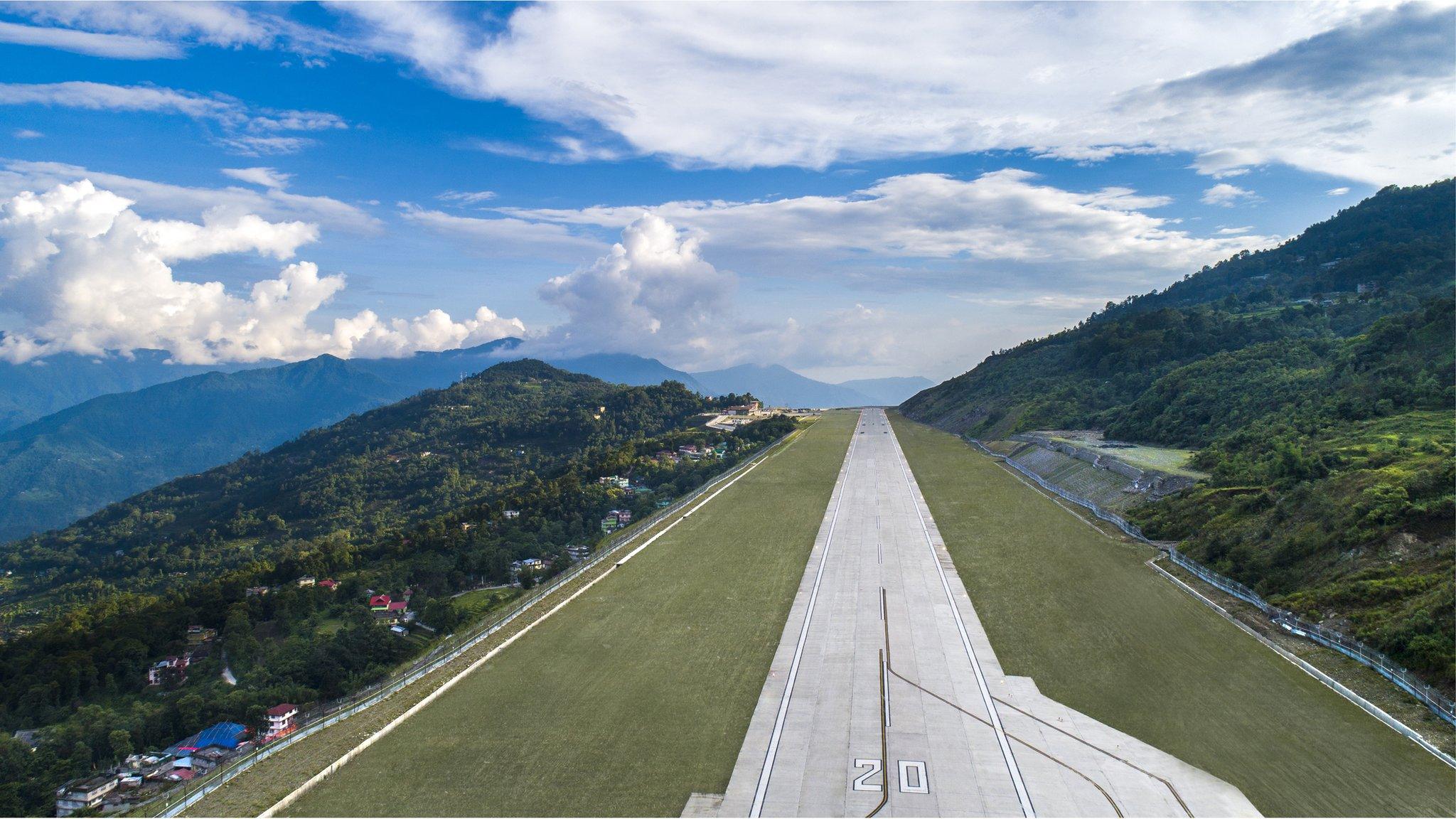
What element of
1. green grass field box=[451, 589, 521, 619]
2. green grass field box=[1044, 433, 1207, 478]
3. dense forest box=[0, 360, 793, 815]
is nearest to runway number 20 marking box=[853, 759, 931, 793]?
dense forest box=[0, 360, 793, 815]

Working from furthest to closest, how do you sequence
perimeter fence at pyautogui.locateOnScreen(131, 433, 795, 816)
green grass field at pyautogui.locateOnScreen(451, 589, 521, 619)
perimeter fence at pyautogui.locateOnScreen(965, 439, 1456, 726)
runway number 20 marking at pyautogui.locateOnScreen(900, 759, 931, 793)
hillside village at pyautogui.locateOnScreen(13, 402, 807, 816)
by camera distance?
green grass field at pyautogui.locateOnScreen(451, 589, 521, 619), hillside village at pyautogui.locateOnScreen(13, 402, 807, 816), perimeter fence at pyautogui.locateOnScreen(965, 439, 1456, 726), perimeter fence at pyautogui.locateOnScreen(131, 433, 795, 816), runway number 20 marking at pyautogui.locateOnScreen(900, 759, 931, 793)

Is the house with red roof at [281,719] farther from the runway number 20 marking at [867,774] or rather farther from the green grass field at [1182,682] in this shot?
the green grass field at [1182,682]

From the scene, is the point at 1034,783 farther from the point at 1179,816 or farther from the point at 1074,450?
the point at 1074,450

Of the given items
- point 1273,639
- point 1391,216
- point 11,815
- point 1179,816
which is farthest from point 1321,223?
point 11,815

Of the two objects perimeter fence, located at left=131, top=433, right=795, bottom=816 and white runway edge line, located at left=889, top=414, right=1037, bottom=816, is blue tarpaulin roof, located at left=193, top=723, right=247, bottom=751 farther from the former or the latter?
white runway edge line, located at left=889, top=414, right=1037, bottom=816

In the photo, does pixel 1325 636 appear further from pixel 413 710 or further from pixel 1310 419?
pixel 1310 419

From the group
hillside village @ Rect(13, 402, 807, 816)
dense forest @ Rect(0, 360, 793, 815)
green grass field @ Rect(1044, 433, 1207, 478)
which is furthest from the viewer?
green grass field @ Rect(1044, 433, 1207, 478)

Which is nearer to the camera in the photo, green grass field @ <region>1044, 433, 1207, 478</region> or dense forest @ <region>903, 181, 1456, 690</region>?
dense forest @ <region>903, 181, 1456, 690</region>

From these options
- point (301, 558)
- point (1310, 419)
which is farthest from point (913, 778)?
point (301, 558)
